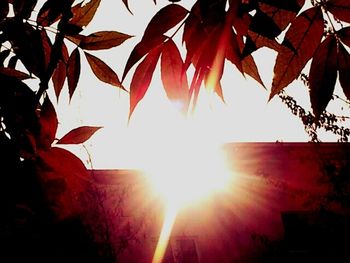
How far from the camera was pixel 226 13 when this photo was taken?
66 centimetres

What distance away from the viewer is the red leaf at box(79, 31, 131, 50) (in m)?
0.97

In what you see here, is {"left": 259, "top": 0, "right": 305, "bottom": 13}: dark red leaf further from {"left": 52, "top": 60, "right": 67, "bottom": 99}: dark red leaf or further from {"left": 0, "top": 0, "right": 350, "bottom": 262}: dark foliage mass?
{"left": 52, "top": 60, "right": 67, "bottom": 99}: dark red leaf

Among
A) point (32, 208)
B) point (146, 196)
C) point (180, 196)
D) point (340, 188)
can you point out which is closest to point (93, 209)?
point (146, 196)

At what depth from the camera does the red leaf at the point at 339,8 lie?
629 millimetres

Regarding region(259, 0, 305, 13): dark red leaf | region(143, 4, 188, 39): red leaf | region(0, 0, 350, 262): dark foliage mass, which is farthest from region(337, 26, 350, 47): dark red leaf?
region(143, 4, 188, 39): red leaf

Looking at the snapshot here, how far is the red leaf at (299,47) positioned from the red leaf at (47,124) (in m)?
0.57

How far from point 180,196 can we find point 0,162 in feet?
28.4

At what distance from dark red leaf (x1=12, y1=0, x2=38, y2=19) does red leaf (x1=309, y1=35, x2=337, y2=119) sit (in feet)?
2.02

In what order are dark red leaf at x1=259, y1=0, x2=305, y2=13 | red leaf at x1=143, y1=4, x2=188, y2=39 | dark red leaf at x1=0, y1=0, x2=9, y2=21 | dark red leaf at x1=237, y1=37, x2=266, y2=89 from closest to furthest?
dark red leaf at x1=259, y1=0, x2=305, y2=13 → red leaf at x1=143, y1=4, x2=188, y2=39 → dark red leaf at x1=237, y1=37, x2=266, y2=89 → dark red leaf at x1=0, y1=0, x2=9, y2=21

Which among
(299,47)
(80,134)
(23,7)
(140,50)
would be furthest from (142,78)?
(80,134)

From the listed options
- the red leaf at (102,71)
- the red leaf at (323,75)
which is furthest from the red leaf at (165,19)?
the red leaf at (102,71)

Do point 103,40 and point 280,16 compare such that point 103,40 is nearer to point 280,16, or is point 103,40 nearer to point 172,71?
point 172,71

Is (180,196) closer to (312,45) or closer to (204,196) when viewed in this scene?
(204,196)

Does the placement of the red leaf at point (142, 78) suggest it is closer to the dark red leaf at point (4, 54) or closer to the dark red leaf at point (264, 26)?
the dark red leaf at point (264, 26)
